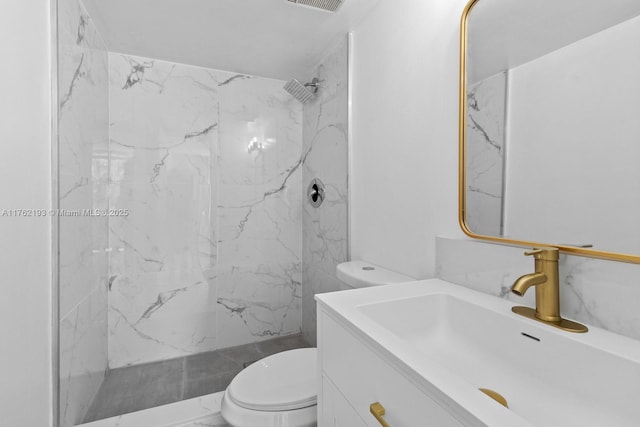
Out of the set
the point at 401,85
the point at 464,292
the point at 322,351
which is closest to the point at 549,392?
the point at 464,292

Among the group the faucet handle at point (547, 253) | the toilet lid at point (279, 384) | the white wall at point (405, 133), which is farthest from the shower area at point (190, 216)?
the faucet handle at point (547, 253)

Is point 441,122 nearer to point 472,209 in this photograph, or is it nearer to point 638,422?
point 472,209

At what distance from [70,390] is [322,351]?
130 cm

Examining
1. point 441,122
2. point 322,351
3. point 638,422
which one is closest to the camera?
point 638,422

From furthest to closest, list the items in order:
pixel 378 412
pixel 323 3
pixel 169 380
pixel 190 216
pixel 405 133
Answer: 1. pixel 190 216
2. pixel 169 380
3. pixel 323 3
4. pixel 405 133
5. pixel 378 412

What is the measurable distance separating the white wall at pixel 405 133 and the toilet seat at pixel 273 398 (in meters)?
0.64

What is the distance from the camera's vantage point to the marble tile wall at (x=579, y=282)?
63 centimetres

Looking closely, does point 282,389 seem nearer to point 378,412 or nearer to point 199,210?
point 378,412

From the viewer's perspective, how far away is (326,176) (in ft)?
6.95

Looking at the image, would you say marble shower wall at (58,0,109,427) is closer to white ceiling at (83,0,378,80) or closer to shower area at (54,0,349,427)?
shower area at (54,0,349,427)

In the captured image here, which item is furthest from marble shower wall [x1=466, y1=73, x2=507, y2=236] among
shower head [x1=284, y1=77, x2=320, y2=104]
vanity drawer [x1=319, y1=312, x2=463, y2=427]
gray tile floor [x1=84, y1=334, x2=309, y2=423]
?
gray tile floor [x1=84, y1=334, x2=309, y2=423]

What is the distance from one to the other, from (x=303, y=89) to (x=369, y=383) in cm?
198

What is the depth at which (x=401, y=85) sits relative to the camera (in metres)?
1.38

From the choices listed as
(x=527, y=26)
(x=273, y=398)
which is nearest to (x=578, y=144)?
(x=527, y=26)
